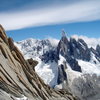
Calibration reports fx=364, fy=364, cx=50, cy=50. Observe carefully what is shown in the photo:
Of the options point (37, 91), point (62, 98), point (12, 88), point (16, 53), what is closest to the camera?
point (12, 88)

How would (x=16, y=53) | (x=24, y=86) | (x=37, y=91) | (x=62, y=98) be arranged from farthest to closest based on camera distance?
1. (x=62, y=98)
2. (x=16, y=53)
3. (x=37, y=91)
4. (x=24, y=86)

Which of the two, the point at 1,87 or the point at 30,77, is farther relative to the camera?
the point at 30,77

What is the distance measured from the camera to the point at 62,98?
117 m

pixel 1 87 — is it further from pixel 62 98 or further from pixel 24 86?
pixel 62 98

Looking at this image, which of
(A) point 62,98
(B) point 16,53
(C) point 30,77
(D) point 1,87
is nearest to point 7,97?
(D) point 1,87

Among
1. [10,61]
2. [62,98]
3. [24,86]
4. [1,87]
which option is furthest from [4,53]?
[62,98]

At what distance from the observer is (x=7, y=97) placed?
73.9m

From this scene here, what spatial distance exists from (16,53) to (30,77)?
36.2ft

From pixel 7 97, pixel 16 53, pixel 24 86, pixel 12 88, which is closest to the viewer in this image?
pixel 7 97

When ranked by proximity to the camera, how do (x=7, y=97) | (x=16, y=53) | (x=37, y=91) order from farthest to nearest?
(x=16, y=53), (x=37, y=91), (x=7, y=97)

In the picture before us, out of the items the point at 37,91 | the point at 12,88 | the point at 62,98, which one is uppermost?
the point at 12,88

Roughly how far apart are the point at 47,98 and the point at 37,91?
509 cm

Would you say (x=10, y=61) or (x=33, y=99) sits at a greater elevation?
(x=10, y=61)

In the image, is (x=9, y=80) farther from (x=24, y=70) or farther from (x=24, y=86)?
(x=24, y=70)
